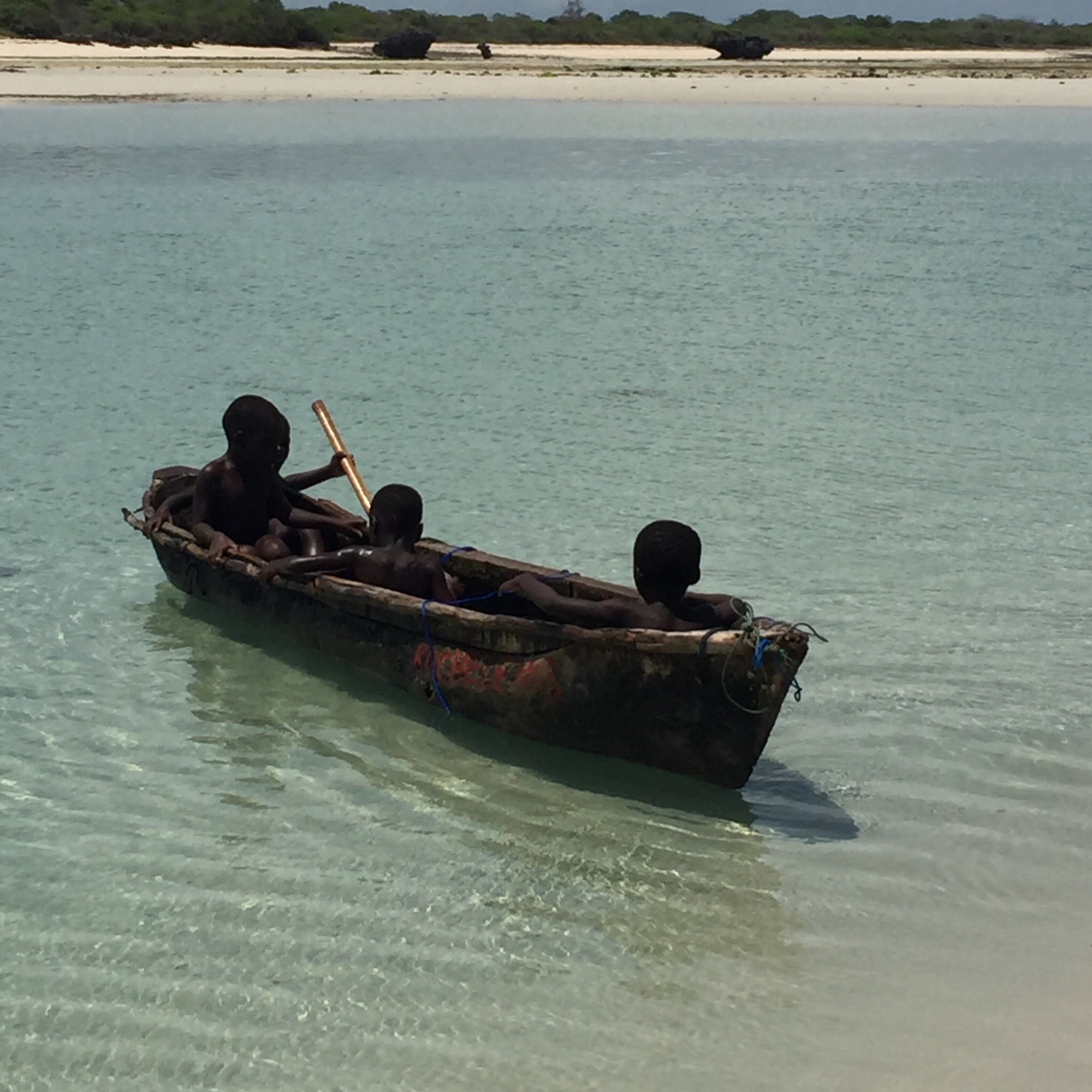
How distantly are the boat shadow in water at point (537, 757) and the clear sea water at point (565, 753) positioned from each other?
21 mm

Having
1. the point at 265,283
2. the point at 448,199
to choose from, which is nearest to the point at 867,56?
the point at 448,199

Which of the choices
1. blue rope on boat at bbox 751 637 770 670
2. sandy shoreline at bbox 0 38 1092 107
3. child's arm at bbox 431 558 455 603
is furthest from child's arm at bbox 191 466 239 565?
sandy shoreline at bbox 0 38 1092 107

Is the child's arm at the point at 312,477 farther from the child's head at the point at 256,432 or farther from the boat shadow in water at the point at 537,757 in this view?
the boat shadow in water at the point at 537,757

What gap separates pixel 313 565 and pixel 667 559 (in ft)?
6.25

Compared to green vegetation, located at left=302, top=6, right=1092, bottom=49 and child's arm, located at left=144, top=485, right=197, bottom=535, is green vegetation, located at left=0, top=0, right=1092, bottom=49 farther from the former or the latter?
child's arm, located at left=144, top=485, right=197, bottom=535

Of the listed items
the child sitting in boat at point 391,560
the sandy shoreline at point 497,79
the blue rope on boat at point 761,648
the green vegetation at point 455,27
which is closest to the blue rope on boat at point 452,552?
the child sitting in boat at point 391,560

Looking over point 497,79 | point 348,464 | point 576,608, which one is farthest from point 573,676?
point 497,79

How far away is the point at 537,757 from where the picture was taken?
21.9 ft

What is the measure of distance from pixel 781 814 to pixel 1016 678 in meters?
1.79

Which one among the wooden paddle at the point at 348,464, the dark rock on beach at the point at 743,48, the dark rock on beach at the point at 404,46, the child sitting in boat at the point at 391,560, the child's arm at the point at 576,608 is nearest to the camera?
the child's arm at the point at 576,608

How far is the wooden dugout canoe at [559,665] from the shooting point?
19.3ft

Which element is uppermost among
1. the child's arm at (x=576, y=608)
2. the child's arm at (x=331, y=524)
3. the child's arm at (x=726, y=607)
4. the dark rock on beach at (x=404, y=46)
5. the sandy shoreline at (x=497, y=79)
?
the dark rock on beach at (x=404, y=46)

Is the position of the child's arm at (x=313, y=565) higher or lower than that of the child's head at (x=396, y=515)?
lower

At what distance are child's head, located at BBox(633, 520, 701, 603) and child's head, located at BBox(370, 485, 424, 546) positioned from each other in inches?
54.3
